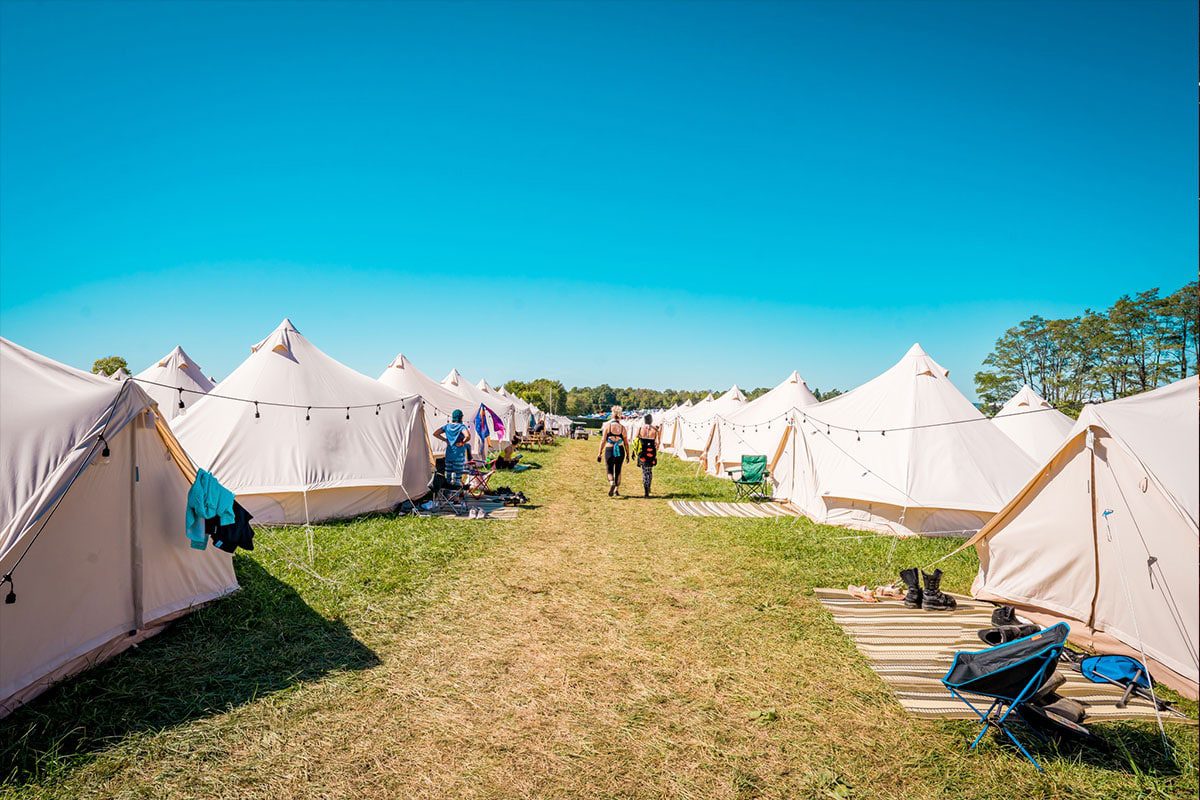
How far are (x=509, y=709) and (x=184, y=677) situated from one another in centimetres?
260

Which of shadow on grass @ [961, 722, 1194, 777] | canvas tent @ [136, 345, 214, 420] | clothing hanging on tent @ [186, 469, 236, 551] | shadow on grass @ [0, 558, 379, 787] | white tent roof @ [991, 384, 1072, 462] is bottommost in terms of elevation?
shadow on grass @ [961, 722, 1194, 777]

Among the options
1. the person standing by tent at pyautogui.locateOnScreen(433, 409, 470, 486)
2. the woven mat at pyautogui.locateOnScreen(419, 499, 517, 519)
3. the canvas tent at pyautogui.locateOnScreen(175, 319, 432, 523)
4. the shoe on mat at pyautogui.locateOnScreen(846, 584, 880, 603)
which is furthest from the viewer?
the person standing by tent at pyautogui.locateOnScreen(433, 409, 470, 486)

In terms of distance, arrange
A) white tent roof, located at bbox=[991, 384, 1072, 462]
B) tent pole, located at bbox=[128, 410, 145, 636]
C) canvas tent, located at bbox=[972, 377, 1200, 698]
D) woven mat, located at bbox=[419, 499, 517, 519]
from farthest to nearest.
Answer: white tent roof, located at bbox=[991, 384, 1072, 462] < woven mat, located at bbox=[419, 499, 517, 519] < tent pole, located at bbox=[128, 410, 145, 636] < canvas tent, located at bbox=[972, 377, 1200, 698]

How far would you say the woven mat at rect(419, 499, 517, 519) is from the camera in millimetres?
11000

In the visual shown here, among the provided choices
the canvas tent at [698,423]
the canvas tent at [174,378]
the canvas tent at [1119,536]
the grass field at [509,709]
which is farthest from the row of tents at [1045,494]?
the canvas tent at [174,378]

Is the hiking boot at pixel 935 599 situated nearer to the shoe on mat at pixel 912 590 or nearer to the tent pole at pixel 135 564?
the shoe on mat at pixel 912 590

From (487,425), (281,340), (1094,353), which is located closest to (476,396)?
(487,425)

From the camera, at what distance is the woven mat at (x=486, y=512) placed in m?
11.0

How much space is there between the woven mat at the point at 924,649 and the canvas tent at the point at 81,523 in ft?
21.1

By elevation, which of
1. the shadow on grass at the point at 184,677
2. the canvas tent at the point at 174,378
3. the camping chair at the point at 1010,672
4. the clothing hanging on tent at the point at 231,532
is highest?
the canvas tent at the point at 174,378

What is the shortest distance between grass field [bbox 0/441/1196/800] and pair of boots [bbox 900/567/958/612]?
2.93 ft

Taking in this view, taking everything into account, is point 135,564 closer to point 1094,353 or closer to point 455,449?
point 455,449

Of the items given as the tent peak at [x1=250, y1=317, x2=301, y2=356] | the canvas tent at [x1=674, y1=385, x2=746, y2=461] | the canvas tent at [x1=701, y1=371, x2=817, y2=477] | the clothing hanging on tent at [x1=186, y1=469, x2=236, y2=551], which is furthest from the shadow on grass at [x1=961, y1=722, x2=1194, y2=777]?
the canvas tent at [x1=674, y1=385, x2=746, y2=461]

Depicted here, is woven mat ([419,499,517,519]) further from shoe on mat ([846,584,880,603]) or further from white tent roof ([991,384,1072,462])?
white tent roof ([991,384,1072,462])
